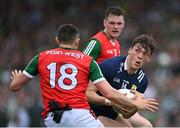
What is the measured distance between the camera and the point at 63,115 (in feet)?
29.3

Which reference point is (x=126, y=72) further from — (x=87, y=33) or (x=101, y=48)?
(x=87, y=33)

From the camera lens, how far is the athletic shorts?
10.5 metres

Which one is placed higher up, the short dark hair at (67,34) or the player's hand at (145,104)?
the short dark hair at (67,34)

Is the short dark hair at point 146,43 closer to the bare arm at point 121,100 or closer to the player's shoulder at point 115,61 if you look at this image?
the player's shoulder at point 115,61

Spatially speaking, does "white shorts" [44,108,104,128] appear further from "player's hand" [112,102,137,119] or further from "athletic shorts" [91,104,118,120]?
"athletic shorts" [91,104,118,120]

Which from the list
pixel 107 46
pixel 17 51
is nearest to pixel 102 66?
pixel 107 46

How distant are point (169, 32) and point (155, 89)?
341cm

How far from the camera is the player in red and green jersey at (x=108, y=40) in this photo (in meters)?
10.8

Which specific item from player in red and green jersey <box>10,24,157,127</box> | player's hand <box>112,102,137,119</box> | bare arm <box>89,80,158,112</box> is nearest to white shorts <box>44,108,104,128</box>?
player in red and green jersey <box>10,24,157,127</box>

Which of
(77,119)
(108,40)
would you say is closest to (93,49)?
(108,40)

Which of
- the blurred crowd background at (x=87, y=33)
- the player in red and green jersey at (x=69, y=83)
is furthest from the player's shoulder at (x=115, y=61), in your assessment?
the blurred crowd background at (x=87, y=33)

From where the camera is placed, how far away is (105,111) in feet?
34.7

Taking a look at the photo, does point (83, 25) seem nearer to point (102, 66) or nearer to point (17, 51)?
point (17, 51)

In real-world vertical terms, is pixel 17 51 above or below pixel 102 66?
below
